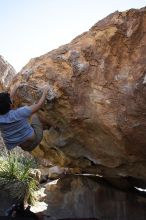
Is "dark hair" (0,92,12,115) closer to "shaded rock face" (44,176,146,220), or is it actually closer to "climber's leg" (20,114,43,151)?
"climber's leg" (20,114,43,151)

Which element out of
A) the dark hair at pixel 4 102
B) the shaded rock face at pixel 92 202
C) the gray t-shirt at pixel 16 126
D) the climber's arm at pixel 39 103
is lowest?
the shaded rock face at pixel 92 202

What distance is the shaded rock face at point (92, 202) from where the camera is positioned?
27.7ft

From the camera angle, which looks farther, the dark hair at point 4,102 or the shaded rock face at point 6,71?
the shaded rock face at point 6,71

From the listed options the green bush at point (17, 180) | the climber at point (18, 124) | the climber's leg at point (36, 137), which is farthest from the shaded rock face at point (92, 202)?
the climber at point (18, 124)

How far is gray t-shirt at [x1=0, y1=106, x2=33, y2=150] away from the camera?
6.04m

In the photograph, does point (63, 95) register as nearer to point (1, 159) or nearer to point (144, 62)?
point (144, 62)

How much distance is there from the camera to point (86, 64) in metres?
6.64

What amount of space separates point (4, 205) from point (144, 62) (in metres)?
5.61

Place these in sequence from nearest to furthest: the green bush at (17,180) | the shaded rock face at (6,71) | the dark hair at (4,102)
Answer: the dark hair at (4,102) → the shaded rock face at (6,71) → the green bush at (17,180)

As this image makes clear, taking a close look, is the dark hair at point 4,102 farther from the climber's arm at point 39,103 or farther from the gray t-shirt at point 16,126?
the climber's arm at point 39,103

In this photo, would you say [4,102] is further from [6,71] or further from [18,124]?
[6,71]

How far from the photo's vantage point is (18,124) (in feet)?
20.1

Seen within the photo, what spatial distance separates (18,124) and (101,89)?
1.52m

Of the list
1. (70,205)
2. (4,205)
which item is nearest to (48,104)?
(70,205)
